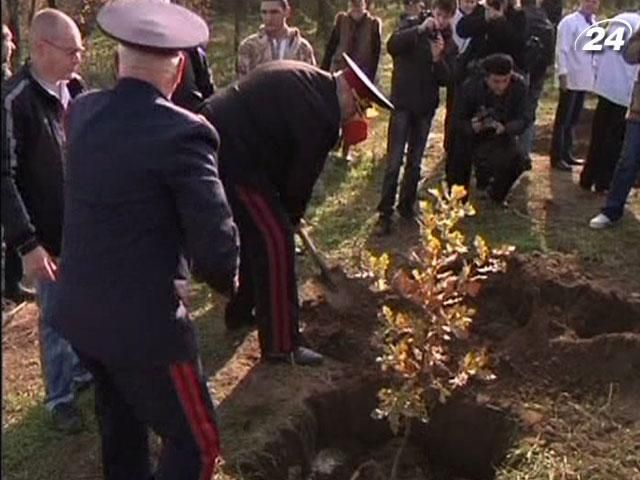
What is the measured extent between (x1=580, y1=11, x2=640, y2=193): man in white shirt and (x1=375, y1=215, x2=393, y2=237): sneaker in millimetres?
1868

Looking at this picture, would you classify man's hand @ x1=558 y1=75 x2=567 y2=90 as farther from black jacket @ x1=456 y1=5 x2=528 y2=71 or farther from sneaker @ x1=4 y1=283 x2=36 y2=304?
sneaker @ x1=4 y1=283 x2=36 y2=304

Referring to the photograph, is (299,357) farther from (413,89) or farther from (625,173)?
(625,173)

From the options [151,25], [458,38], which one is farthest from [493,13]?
[151,25]

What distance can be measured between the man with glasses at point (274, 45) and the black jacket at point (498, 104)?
113 cm

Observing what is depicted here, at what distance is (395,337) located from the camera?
452cm

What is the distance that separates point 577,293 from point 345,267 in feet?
4.68

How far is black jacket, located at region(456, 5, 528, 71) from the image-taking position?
734 centimetres

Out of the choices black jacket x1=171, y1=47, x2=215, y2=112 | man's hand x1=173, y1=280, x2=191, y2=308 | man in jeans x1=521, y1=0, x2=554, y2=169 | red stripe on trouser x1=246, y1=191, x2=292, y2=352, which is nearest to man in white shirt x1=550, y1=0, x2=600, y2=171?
man in jeans x1=521, y1=0, x2=554, y2=169

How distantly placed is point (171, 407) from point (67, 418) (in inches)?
57.1

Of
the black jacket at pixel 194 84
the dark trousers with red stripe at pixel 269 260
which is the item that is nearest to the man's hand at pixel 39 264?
the dark trousers with red stripe at pixel 269 260

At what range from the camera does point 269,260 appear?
15.8 ft

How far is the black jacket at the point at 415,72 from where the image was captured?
266 inches

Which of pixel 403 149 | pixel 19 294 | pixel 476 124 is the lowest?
pixel 19 294

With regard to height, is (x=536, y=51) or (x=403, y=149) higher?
(x=536, y=51)
